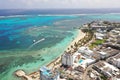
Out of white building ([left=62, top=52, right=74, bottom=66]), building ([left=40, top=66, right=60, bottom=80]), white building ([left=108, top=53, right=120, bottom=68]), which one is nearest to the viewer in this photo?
building ([left=40, top=66, right=60, bottom=80])

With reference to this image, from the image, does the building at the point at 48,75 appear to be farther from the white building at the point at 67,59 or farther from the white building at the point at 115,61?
the white building at the point at 115,61

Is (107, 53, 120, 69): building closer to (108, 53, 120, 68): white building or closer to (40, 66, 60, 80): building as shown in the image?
(108, 53, 120, 68): white building

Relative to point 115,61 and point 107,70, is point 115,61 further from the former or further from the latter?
point 107,70

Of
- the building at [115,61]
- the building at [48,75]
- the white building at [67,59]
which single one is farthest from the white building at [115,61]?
the building at [48,75]

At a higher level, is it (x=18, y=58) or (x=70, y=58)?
(x=70, y=58)

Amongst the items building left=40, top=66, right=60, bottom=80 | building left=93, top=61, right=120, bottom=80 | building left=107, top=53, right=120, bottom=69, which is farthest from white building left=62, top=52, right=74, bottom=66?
building left=107, top=53, right=120, bottom=69

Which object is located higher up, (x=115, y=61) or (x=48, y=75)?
(x=48, y=75)

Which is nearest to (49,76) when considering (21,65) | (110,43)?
(21,65)

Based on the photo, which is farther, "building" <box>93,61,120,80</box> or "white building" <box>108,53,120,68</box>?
"white building" <box>108,53,120,68</box>

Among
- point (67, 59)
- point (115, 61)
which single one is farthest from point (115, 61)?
point (67, 59)

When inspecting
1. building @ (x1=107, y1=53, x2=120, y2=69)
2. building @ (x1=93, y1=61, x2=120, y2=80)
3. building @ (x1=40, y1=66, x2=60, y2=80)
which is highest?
building @ (x1=40, y1=66, x2=60, y2=80)

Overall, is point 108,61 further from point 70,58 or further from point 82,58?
point 70,58
